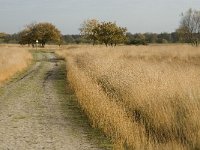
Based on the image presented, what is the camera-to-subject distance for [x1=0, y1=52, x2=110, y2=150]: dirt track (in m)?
8.40

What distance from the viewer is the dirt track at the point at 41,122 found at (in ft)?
27.6

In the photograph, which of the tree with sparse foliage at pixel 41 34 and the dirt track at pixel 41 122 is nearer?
the dirt track at pixel 41 122

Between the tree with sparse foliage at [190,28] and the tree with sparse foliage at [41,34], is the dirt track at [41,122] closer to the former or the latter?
the tree with sparse foliage at [190,28]

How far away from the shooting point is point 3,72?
24359 mm

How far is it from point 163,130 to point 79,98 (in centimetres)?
562

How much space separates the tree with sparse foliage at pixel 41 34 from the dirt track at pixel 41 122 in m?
81.0

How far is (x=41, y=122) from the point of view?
34.9 feet

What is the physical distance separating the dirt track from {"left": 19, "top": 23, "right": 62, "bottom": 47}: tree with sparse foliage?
81.0 meters

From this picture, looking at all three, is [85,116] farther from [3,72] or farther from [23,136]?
[3,72]

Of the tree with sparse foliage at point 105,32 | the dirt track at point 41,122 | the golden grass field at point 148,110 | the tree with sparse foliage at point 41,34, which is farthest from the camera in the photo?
the tree with sparse foliage at point 41,34

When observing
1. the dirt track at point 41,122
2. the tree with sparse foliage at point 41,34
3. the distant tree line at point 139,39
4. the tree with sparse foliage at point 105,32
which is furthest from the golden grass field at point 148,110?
the tree with sparse foliage at point 41,34

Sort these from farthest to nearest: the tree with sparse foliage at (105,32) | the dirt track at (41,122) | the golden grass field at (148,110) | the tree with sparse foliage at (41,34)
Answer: the tree with sparse foliage at (41,34)
the tree with sparse foliage at (105,32)
the dirt track at (41,122)
the golden grass field at (148,110)


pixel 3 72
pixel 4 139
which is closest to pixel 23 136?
pixel 4 139

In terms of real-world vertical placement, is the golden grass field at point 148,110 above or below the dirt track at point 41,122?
above
